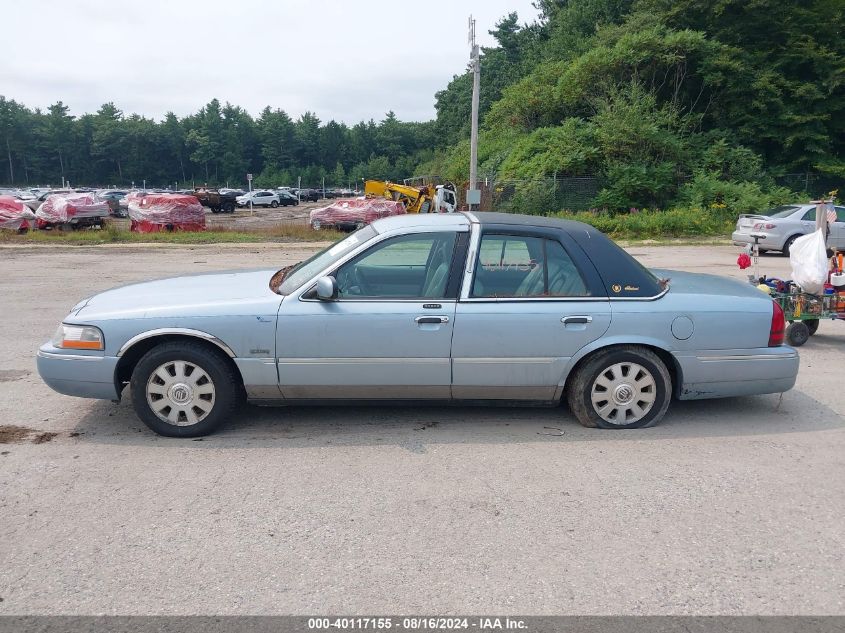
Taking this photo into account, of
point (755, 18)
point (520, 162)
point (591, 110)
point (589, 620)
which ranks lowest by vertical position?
point (589, 620)

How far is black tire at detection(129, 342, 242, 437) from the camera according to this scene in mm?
4934

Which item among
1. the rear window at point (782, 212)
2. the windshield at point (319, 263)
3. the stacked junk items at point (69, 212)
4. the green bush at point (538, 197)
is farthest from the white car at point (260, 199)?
the windshield at point (319, 263)

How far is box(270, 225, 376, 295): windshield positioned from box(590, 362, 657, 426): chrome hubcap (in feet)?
6.57

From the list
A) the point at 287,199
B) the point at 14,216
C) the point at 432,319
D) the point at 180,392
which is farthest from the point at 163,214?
the point at 287,199

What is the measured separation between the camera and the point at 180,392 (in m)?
4.97

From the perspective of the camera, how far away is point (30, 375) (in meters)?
6.69

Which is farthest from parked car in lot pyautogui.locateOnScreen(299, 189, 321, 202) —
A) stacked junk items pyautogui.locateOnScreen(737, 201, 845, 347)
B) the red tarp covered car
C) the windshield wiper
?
the windshield wiper

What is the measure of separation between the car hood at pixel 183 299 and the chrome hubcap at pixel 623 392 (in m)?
2.39

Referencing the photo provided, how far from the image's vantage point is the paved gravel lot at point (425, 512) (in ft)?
10.4

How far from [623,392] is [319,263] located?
244 cm

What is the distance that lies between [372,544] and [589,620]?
113 centimetres

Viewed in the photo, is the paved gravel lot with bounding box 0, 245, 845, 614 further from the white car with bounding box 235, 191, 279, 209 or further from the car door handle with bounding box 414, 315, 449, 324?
the white car with bounding box 235, 191, 279, 209

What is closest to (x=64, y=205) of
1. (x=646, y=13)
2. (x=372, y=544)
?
(x=372, y=544)

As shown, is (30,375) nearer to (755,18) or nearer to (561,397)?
(561,397)
